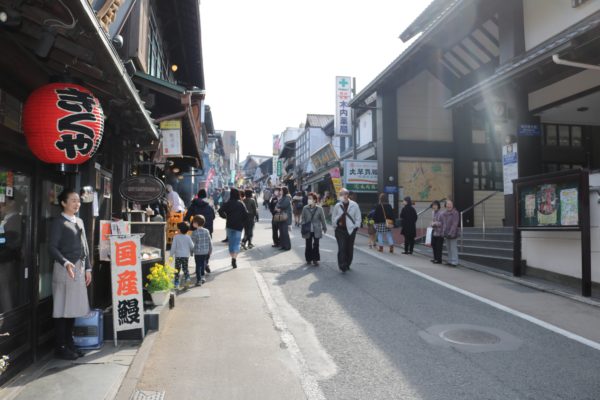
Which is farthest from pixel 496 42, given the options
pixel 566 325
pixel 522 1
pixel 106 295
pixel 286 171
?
pixel 286 171

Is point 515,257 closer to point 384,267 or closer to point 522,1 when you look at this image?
point 384,267

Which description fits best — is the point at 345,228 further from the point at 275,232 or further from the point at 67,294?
the point at 67,294

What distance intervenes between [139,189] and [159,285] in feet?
6.77

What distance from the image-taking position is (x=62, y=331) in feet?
16.6

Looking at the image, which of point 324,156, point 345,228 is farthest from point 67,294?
point 324,156

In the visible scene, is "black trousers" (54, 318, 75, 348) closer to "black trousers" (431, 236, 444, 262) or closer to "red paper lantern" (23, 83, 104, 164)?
"red paper lantern" (23, 83, 104, 164)

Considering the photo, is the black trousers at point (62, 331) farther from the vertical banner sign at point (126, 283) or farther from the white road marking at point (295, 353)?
the white road marking at point (295, 353)

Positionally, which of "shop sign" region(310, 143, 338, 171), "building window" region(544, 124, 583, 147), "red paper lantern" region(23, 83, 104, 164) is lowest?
"red paper lantern" region(23, 83, 104, 164)

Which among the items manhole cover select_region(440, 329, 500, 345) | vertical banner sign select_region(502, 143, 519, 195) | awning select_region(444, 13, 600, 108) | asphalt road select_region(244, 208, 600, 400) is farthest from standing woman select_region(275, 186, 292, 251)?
manhole cover select_region(440, 329, 500, 345)

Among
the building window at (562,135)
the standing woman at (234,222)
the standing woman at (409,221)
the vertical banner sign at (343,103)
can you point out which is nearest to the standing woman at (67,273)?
the standing woman at (234,222)

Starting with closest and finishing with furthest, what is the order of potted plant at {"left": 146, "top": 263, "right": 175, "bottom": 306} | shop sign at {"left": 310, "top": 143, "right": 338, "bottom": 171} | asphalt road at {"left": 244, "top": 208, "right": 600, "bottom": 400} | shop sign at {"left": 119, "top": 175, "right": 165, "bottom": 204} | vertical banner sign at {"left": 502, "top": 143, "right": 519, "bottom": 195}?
asphalt road at {"left": 244, "top": 208, "right": 600, "bottom": 400} < potted plant at {"left": 146, "top": 263, "right": 175, "bottom": 306} < shop sign at {"left": 119, "top": 175, "right": 165, "bottom": 204} < vertical banner sign at {"left": 502, "top": 143, "right": 519, "bottom": 195} < shop sign at {"left": 310, "top": 143, "right": 338, "bottom": 171}

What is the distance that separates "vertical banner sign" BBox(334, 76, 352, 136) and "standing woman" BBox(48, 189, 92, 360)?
22.6 m

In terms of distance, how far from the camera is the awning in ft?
25.9

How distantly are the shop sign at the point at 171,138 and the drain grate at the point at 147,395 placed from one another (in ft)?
25.3
